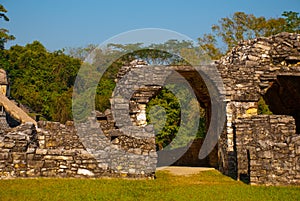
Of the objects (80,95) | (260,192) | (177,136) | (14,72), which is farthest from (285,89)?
(14,72)

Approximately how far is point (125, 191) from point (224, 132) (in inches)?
206

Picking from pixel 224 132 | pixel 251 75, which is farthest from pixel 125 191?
pixel 251 75

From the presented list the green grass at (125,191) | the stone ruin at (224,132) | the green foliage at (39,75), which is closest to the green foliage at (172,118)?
the stone ruin at (224,132)

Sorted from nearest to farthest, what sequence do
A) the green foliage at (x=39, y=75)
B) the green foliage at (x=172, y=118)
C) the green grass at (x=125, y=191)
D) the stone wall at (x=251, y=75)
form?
the green grass at (x=125, y=191) < the stone wall at (x=251, y=75) < the green foliage at (x=172, y=118) < the green foliage at (x=39, y=75)

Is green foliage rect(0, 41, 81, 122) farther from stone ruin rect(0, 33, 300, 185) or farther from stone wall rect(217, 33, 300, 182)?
stone wall rect(217, 33, 300, 182)

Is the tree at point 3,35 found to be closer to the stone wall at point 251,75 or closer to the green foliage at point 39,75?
the green foliage at point 39,75

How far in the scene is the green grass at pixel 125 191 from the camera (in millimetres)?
7766

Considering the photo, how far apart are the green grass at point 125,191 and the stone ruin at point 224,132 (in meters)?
0.39

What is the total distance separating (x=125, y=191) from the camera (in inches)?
321

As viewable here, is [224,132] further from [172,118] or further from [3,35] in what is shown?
[3,35]

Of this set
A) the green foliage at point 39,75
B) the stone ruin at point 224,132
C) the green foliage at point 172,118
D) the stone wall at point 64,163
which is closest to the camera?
→ the stone wall at point 64,163

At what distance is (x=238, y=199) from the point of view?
791cm

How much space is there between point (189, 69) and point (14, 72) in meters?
32.2

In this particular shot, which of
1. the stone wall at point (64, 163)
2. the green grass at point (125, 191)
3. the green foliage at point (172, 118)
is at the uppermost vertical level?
the green foliage at point (172, 118)
